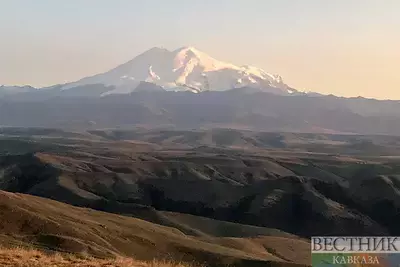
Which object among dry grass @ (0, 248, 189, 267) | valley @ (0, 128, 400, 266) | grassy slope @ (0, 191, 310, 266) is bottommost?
valley @ (0, 128, 400, 266)

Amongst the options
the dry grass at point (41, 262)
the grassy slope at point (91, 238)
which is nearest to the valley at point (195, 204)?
the grassy slope at point (91, 238)

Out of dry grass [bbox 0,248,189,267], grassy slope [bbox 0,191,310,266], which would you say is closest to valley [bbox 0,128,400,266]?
grassy slope [bbox 0,191,310,266]

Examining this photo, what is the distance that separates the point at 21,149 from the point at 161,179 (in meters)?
78.0

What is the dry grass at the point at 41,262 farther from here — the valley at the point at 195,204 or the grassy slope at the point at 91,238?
the valley at the point at 195,204

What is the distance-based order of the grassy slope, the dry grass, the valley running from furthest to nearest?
the valley
the grassy slope
the dry grass

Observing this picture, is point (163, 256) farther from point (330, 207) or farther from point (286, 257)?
point (330, 207)

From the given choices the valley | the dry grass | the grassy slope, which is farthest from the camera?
the valley

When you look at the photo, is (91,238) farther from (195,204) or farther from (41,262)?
(195,204)

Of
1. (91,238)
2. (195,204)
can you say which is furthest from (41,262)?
(195,204)

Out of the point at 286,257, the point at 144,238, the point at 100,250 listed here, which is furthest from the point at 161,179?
the point at 100,250

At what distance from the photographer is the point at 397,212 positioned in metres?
84.6

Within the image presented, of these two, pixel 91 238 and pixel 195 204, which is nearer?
pixel 91 238

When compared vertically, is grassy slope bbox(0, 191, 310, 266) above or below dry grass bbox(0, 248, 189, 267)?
below

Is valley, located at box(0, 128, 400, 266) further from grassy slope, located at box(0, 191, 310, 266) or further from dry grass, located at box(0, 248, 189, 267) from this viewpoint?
dry grass, located at box(0, 248, 189, 267)
